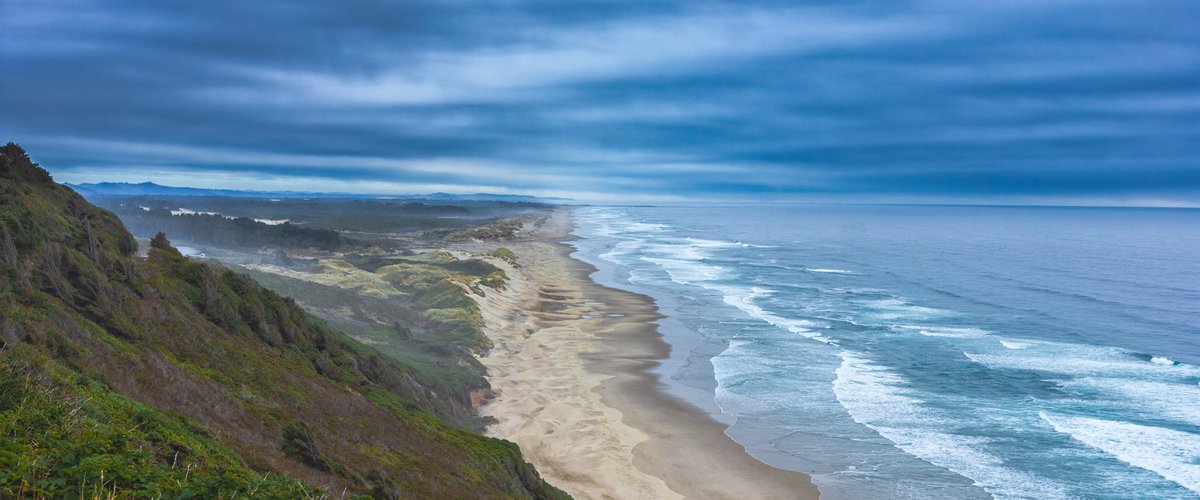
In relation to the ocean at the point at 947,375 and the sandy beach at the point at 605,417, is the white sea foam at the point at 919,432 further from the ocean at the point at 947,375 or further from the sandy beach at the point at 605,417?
the sandy beach at the point at 605,417

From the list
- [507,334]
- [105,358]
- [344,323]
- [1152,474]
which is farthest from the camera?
[507,334]

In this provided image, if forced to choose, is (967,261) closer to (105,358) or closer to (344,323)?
Answer: (344,323)

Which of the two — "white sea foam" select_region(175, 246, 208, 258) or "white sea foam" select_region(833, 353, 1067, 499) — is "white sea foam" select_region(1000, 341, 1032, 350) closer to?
"white sea foam" select_region(833, 353, 1067, 499)

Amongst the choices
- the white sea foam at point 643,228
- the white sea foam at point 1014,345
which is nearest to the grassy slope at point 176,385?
the white sea foam at point 1014,345

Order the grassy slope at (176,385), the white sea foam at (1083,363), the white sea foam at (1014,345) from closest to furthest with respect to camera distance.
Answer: the grassy slope at (176,385), the white sea foam at (1083,363), the white sea foam at (1014,345)

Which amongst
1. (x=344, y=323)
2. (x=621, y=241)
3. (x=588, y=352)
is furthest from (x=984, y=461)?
(x=621, y=241)

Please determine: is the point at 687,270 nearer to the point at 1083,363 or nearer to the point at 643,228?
the point at 1083,363
